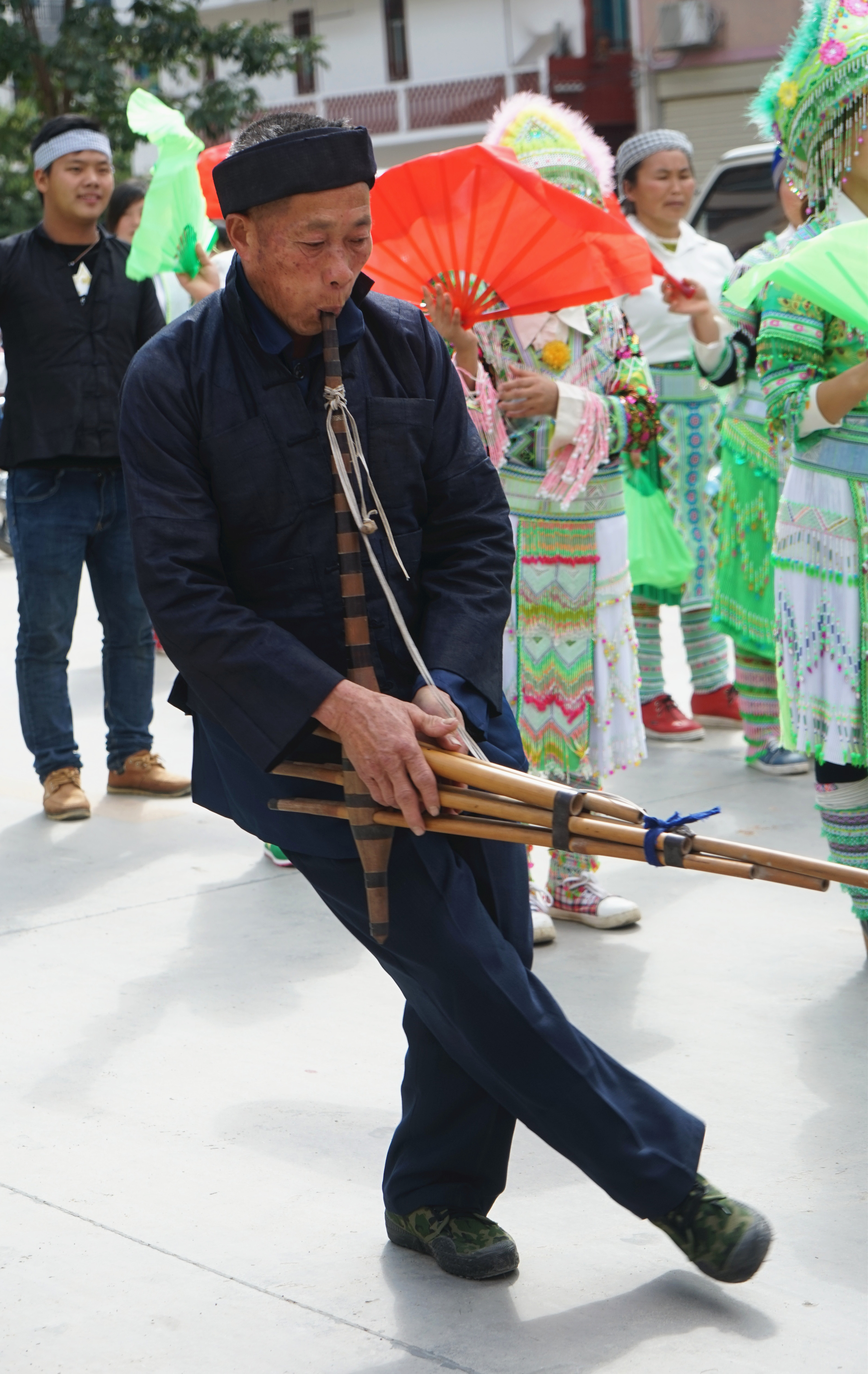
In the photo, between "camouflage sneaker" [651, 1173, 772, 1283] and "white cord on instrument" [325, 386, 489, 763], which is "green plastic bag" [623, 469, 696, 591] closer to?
"white cord on instrument" [325, 386, 489, 763]

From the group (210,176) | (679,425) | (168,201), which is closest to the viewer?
(210,176)

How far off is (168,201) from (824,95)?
2.49 metres

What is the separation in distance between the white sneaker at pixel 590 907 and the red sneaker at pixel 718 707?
2320 mm

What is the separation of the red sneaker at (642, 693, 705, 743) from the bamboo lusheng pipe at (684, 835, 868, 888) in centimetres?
437

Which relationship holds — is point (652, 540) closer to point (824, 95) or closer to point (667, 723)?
point (667, 723)

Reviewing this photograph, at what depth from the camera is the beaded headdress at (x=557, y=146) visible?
14.1 ft

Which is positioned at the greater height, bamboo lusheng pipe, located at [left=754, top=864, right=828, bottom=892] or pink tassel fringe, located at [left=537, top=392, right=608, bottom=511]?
pink tassel fringe, located at [left=537, top=392, right=608, bottom=511]

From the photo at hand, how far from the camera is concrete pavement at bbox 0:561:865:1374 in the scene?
251 cm

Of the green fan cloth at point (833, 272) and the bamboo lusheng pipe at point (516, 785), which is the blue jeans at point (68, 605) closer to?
the green fan cloth at point (833, 272)

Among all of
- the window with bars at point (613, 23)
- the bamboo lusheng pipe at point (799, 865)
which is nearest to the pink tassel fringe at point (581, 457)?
the bamboo lusheng pipe at point (799, 865)

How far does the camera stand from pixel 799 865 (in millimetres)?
2133

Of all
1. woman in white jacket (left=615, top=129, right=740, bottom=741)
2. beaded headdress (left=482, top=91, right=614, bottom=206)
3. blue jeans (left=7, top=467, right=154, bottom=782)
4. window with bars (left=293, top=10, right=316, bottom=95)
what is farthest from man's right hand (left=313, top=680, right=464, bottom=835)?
window with bars (left=293, top=10, right=316, bottom=95)

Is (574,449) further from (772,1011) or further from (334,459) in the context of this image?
(334,459)

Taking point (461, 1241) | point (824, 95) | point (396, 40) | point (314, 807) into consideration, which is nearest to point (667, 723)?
point (824, 95)
